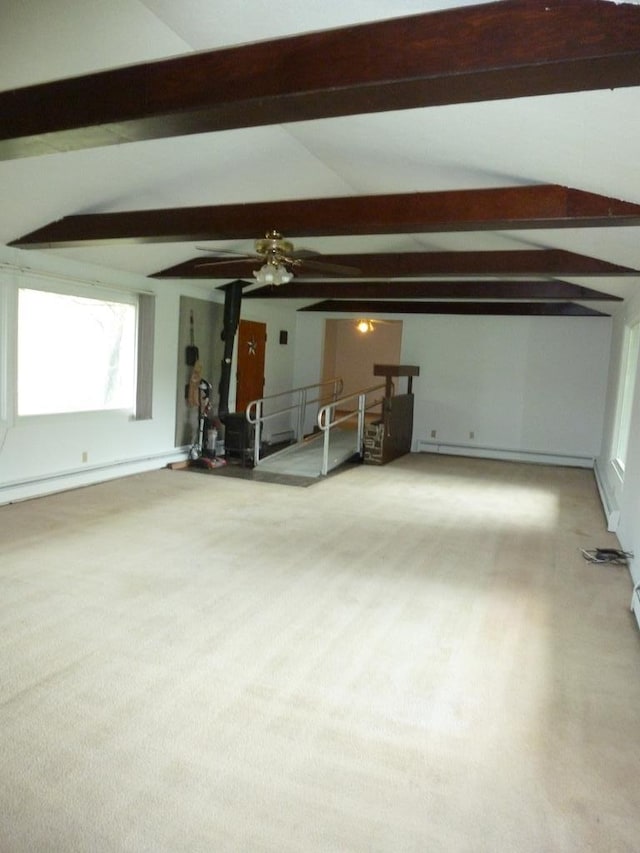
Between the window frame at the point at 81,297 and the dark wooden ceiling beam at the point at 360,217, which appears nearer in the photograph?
the dark wooden ceiling beam at the point at 360,217

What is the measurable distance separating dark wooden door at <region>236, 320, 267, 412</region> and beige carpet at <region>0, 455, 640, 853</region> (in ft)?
15.9

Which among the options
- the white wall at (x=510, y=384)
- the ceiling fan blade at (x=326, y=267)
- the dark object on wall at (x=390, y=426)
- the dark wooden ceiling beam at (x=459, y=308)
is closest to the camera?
the ceiling fan blade at (x=326, y=267)

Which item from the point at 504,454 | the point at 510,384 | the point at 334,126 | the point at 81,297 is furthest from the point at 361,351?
the point at 334,126

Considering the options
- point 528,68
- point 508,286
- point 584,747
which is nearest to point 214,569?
point 584,747

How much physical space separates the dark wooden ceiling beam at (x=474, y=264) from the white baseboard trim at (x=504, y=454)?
4855mm

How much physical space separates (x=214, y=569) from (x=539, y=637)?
2129 mm

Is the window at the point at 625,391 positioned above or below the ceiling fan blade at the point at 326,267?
below

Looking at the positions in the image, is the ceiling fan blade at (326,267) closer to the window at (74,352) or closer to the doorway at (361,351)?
the window at (74,352)

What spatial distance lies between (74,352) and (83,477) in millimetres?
1379

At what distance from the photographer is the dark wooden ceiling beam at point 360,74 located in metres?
1.64

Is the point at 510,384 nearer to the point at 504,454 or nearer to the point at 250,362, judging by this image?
the point at 504,454

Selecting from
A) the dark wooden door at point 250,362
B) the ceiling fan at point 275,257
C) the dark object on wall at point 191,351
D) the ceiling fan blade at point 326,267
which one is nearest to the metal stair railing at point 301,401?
the dark wooden door at point 250,362

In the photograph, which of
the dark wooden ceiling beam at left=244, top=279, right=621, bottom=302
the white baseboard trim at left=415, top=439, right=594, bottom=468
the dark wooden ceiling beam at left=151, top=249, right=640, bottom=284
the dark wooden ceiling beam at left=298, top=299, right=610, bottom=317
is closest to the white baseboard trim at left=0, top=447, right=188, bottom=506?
the dark wooden ceiling beam at left=151, top=249, right=640, bottom=284

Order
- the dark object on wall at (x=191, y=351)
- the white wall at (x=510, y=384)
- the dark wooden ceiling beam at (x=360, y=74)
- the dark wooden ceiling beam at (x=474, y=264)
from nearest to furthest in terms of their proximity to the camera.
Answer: the dark wooden ceiling beam at (x=360, y=74) → the dark wooden ceiling beam at (x=474, y=264) → the dark object on wall at (x=191, y=351) → the white wall at (x=510, y=384)
